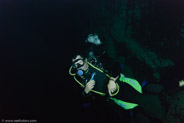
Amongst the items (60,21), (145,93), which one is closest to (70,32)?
(60,21)

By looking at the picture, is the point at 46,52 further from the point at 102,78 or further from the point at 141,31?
the point at 141,31

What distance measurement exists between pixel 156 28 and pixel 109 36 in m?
1.08

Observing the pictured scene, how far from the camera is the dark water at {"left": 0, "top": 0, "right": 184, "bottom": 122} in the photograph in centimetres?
229

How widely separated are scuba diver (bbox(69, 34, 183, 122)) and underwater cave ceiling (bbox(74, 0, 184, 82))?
0.47 m

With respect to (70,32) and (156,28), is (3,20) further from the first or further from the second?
(156,28)

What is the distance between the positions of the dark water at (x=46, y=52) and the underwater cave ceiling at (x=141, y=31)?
0.02 m

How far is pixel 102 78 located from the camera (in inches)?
53.0

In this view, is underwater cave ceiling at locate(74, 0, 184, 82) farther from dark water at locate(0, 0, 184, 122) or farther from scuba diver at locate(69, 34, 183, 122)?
scuba diver at locate(69, 34, 183, 122)

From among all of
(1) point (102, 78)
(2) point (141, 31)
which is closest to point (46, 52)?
A: (1) point (102, 78)

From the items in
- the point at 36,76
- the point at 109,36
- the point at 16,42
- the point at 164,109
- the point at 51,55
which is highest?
the point at 16,42

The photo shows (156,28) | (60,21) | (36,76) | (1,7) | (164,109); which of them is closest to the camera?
(156,28)

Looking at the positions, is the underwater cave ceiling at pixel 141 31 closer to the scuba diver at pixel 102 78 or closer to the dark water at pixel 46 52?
the dark water at pixel 46 52

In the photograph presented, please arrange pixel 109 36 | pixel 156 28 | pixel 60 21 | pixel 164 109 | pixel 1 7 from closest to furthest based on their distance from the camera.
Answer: pixel 156 28 → pixel 164 109 → pixel 1 7 → pixel 109 36 → pixel 60 21

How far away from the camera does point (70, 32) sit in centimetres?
277
